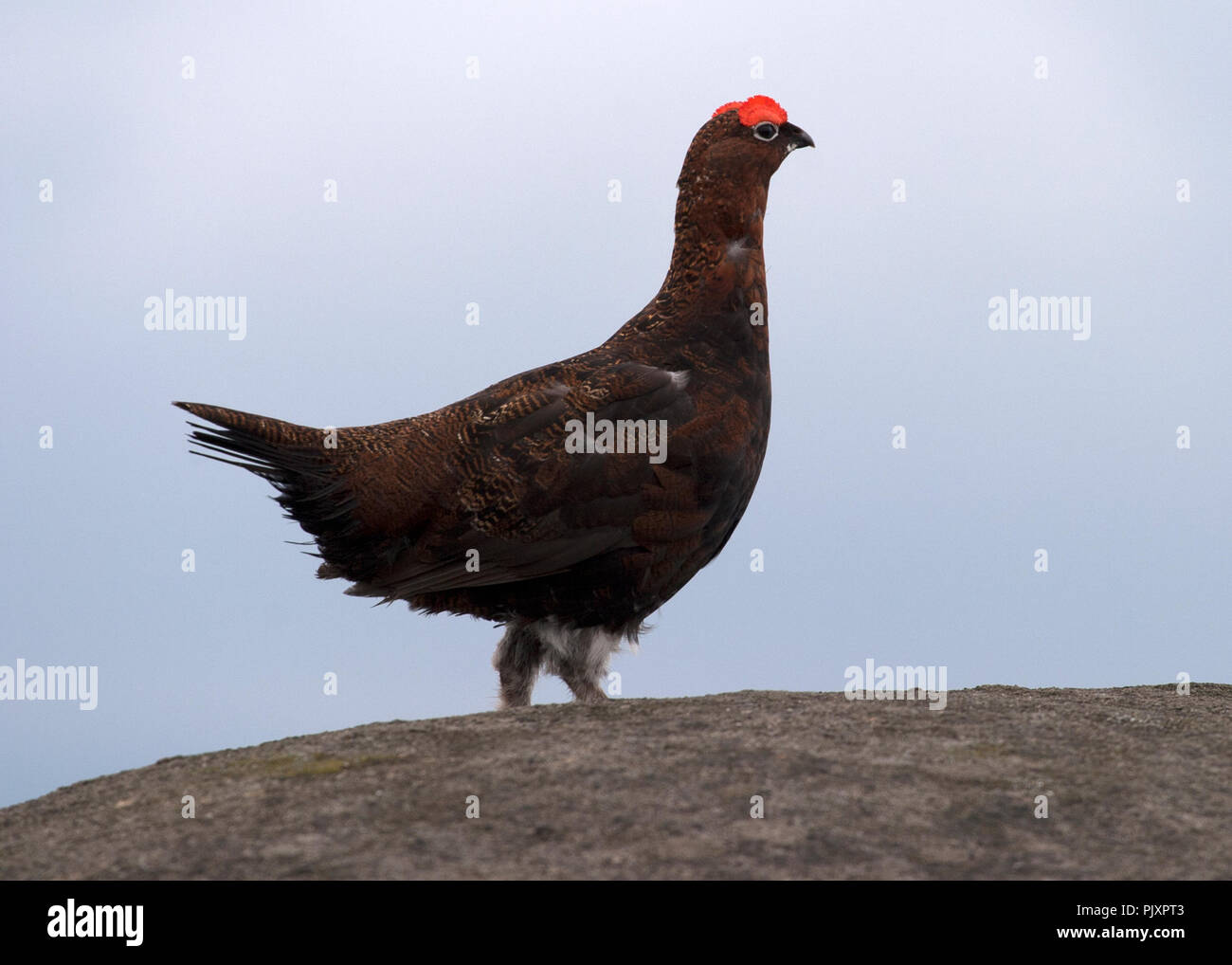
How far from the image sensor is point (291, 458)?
6988mm

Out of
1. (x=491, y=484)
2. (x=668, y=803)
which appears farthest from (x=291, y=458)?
(x=668, y=803)

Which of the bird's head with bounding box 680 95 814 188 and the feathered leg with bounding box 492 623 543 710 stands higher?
the bird's head with bounding box 680 95 814 188

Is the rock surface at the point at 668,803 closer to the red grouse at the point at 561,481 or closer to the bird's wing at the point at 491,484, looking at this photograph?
the red grouse at the point at 561,481

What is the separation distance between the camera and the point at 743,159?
7.55 m

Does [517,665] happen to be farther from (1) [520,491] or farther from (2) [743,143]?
(2) [743,143]

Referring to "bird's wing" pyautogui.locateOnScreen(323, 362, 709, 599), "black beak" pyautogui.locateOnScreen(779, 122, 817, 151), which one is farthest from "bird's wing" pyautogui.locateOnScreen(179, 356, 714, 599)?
"black beak" pyautogui.locateOnScreen(779, 122, 817, 151)

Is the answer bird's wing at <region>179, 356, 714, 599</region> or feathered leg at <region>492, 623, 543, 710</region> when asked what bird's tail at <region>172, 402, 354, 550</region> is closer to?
bird's wing at <region>179, 356, 714, 599</region>

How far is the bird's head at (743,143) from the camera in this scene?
7.55m

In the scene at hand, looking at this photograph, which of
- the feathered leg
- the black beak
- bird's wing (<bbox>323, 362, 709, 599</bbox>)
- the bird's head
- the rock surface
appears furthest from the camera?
the black beak

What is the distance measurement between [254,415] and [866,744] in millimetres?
3904

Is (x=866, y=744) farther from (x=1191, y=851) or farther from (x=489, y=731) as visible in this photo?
(x=489, y=731)

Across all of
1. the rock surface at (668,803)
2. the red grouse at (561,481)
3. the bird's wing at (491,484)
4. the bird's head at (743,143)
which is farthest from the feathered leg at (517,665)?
the bird's head at (743,143)

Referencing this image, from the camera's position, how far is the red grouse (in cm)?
687
